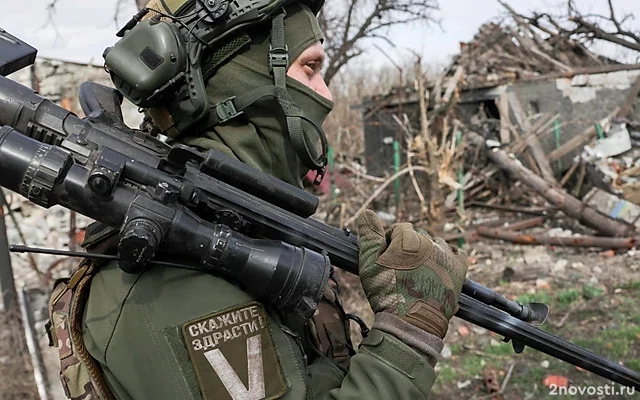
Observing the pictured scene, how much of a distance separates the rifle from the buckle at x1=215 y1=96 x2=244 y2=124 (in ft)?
0.66

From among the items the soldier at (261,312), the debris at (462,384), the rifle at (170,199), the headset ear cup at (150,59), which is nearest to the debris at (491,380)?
the debris at (462,384)

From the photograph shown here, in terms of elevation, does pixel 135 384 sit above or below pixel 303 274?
below

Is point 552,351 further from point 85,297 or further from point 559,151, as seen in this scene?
point 559,151

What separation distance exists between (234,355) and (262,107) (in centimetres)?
74

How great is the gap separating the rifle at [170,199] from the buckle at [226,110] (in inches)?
7.9

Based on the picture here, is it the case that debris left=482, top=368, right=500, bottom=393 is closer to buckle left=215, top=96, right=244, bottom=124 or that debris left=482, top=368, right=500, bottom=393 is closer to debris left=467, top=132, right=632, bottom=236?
buckle left=215, top=96, right=244, bottom=124

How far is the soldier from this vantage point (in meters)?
1.37

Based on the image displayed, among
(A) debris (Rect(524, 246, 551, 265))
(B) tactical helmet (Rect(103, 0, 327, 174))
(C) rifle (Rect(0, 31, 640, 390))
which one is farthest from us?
(A) debris (Rect(524, 246, 551, 265))

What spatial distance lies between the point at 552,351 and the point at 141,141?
58.9 inches

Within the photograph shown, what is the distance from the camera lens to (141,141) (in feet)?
5.18

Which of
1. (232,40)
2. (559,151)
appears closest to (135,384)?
(232,40)

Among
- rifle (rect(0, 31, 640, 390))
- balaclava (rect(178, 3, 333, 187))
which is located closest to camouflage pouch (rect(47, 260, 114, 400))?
rifle (rect(0, 31, 640, 390))

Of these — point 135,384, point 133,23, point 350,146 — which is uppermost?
point 133,23

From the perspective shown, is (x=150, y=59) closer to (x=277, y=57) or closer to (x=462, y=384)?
(x=277, y=57)
